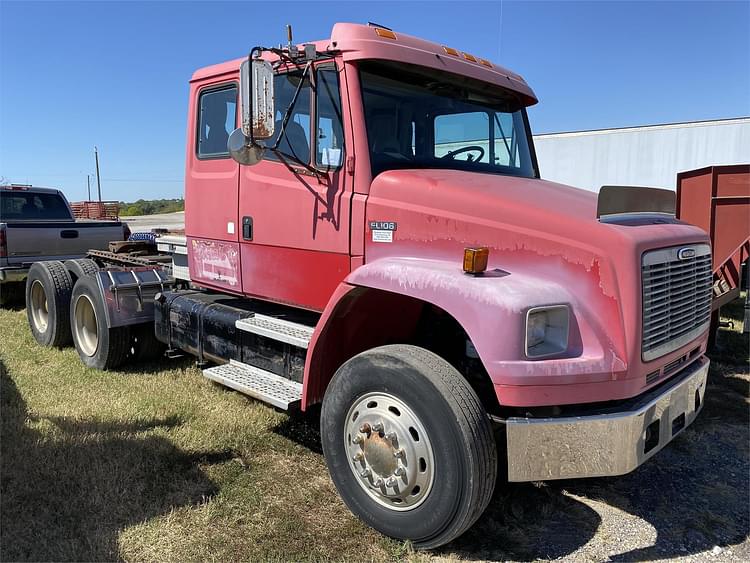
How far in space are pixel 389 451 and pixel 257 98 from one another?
204cm

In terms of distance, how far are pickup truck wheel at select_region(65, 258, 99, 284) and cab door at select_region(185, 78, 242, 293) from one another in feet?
6.94

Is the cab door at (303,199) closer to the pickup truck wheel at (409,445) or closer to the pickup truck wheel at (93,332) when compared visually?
the pickup truck wheel at (409,445)

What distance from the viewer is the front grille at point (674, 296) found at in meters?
2.76

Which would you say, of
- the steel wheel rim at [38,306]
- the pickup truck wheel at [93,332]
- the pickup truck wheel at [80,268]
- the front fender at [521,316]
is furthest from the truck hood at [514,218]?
the steel wheel rim at [38,306]

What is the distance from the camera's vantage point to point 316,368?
3.49m

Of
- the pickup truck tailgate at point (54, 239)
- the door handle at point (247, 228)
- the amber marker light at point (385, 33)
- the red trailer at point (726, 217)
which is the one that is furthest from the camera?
the pickup truck tailgate at point (54, 239)

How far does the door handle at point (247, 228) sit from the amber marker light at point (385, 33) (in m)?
1.55

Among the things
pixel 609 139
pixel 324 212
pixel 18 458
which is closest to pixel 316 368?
pixel 324 212

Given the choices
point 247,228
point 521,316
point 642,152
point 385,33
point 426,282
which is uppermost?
point 642,152

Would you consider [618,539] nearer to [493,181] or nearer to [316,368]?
[316,368]

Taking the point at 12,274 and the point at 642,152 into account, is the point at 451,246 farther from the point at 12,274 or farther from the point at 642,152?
the point at 642,152

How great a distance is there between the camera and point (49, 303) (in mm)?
6562

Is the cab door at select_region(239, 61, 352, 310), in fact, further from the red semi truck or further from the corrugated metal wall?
the corrugated metal wall

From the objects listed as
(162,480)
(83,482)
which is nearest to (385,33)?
(162,480)
